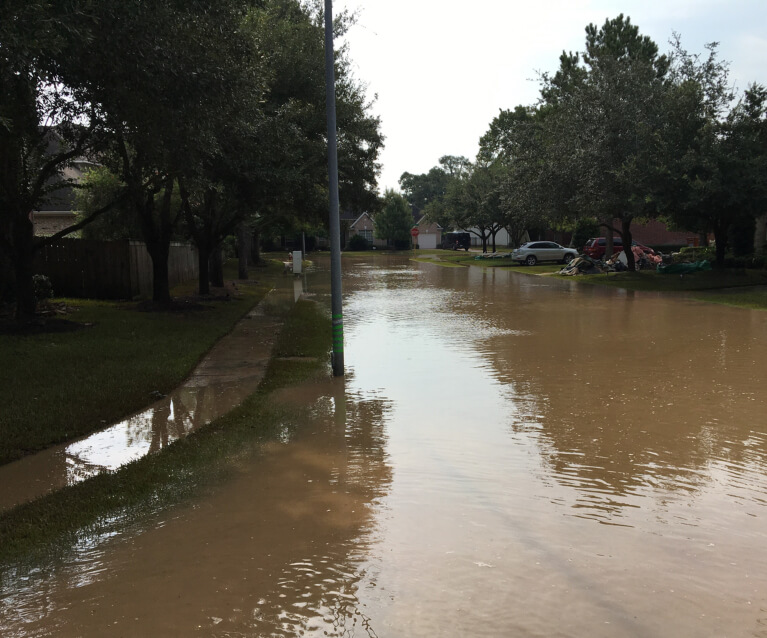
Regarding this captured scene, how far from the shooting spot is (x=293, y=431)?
7.79 meters

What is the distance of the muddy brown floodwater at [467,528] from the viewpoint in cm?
386

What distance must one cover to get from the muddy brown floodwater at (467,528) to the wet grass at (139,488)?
263 mm

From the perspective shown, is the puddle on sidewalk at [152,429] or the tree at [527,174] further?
the tree at [527,174]

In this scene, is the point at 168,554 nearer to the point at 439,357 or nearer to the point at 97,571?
the point at 97,571

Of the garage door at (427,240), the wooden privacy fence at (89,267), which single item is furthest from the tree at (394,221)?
the wooden privacy fence at (89,267)

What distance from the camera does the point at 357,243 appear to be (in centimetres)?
9081

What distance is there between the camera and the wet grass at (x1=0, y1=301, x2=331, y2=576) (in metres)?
4.90

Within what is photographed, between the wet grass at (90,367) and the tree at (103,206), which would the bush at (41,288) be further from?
the tree at (103,206)

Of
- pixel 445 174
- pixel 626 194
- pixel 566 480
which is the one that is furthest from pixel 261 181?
pixel 445 174

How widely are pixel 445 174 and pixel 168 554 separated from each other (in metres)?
154

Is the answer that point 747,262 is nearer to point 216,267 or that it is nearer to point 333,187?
point 216,267

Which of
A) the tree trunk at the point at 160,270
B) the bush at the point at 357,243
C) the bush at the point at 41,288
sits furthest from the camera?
the bush at the point at 357,243

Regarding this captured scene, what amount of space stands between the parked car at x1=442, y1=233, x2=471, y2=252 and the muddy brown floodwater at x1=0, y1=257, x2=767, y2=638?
7923 cm

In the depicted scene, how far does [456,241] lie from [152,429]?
83314 mm
